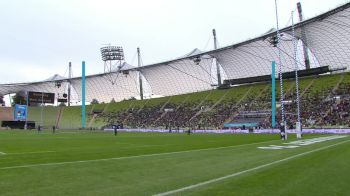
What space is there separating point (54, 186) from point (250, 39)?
67.3m

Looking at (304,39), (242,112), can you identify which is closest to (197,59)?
(242,112)

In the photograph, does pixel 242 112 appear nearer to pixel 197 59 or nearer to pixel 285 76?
pixel 285 76

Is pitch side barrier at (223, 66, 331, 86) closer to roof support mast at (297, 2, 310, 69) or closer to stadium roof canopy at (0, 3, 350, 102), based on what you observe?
roof support mast at (297, 2, 310, 69)

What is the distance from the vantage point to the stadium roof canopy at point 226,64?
65750 millimetres

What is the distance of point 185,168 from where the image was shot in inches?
406

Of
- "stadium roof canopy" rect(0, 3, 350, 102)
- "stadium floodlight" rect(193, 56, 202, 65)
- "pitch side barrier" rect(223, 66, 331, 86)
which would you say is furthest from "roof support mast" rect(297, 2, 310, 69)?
"stadium floodlight" rect(193, 56, 202, 65)

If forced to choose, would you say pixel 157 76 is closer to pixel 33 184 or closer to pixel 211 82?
pixel 211 82

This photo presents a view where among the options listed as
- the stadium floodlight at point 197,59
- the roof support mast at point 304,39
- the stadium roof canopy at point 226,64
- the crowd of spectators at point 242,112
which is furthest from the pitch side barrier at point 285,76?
the stadium floodlight at point 197,59

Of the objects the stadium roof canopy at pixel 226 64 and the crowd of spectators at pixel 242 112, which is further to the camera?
the stadium roof canopy at pixel 226 64

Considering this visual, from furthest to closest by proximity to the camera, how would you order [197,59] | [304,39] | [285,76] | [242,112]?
[197,59]
[285,76]
[242,112]
[304,39]

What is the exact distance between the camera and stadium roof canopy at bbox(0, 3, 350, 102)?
65.8 metres

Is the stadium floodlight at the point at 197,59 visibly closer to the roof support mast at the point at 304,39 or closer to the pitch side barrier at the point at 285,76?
the pitch side barrier at the point at 285,76

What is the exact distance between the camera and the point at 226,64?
294 ft

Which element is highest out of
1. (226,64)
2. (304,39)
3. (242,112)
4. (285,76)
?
(304,39)
